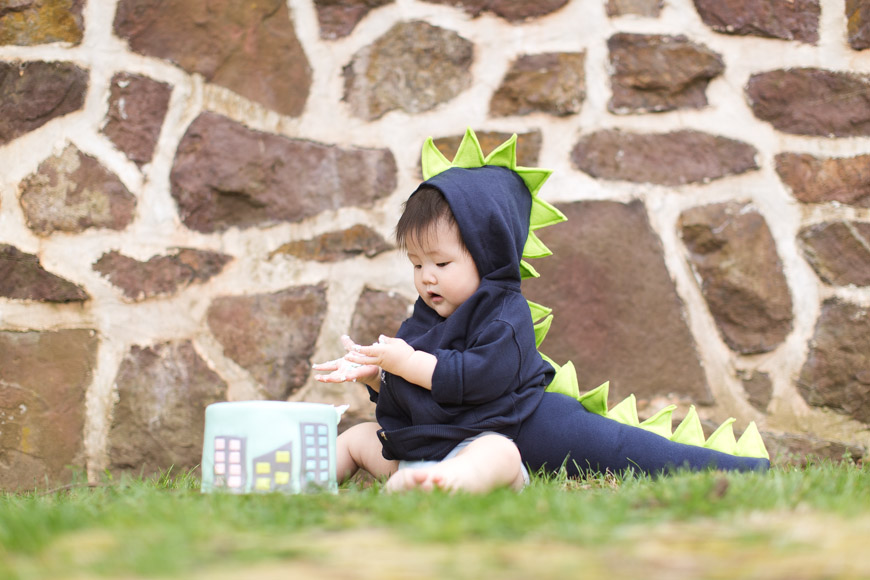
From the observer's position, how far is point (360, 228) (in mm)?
2166

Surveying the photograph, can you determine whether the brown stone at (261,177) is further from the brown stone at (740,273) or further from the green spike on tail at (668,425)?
the brown stone at (740,273)

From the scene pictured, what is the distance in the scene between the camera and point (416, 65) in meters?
2.21

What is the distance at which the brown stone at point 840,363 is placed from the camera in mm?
2121

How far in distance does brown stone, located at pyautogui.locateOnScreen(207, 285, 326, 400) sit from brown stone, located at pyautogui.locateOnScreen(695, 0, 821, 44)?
1372mm

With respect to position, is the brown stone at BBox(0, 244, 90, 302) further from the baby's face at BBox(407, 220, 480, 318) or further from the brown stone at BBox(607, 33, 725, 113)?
the brown stone at BBox(607, 33, 725, 113)

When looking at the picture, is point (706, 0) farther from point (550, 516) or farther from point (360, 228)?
point (550, 516)

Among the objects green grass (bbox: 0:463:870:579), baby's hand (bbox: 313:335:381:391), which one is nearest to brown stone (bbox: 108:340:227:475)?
baby's hand (bbox: 313:335:381:391)

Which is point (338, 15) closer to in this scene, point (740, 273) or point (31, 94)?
point (31, 94)

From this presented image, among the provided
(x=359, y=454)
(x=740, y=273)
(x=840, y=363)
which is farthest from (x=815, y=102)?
(x=359, y=454)

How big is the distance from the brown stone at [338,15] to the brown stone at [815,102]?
1.15 m

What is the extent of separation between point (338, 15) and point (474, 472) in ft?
4.60

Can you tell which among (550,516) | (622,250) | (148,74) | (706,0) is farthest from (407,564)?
(706,0)

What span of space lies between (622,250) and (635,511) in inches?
49.5

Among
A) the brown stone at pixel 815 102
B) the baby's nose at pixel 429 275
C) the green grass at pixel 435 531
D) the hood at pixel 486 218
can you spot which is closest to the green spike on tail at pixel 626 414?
the hood at pixel 486 218
